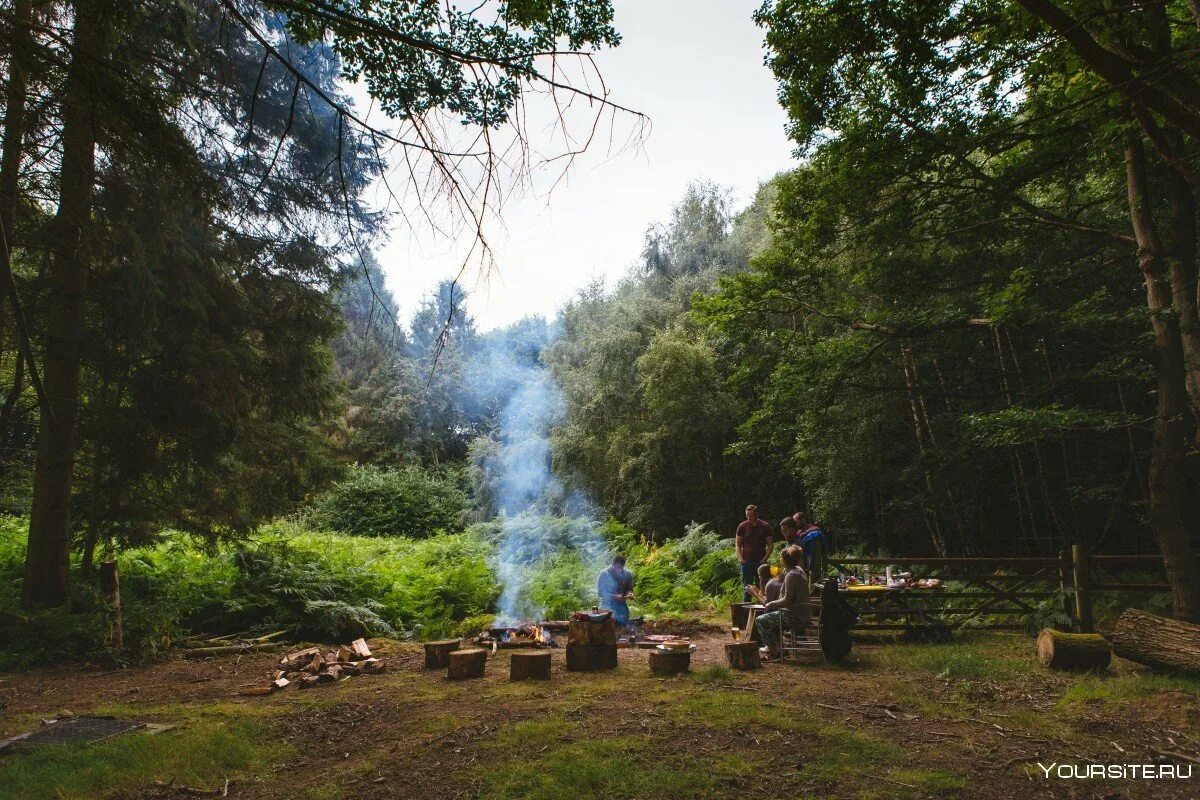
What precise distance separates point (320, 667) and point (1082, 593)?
8520mm

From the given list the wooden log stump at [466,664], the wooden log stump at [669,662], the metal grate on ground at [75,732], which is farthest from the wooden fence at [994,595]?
the metal grate on ground at [75,732]

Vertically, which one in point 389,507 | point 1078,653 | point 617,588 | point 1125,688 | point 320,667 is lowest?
point 1125,688

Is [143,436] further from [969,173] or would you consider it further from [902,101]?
[969,173]

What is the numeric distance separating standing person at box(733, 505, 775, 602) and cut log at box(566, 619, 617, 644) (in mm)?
3136

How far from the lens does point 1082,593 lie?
7648mm

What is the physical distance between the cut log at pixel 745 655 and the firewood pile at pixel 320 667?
3.70 metres

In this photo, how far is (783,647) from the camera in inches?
281

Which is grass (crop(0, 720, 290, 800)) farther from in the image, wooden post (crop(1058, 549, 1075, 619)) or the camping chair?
wooden post (crop(1058, 549, 1075, 619))

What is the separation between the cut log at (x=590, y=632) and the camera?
685 cm

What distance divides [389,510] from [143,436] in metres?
14.0

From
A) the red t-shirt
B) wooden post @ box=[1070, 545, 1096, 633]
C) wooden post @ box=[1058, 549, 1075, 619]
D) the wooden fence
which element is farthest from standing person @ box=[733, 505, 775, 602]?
wooden post @ box=[1070, 545, 1096, 633]

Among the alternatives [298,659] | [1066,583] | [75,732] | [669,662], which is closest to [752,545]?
[669,662]

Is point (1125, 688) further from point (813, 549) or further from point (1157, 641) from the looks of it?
point (813, 549)

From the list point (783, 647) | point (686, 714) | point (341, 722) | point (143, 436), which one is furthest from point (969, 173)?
point (143, 436)
